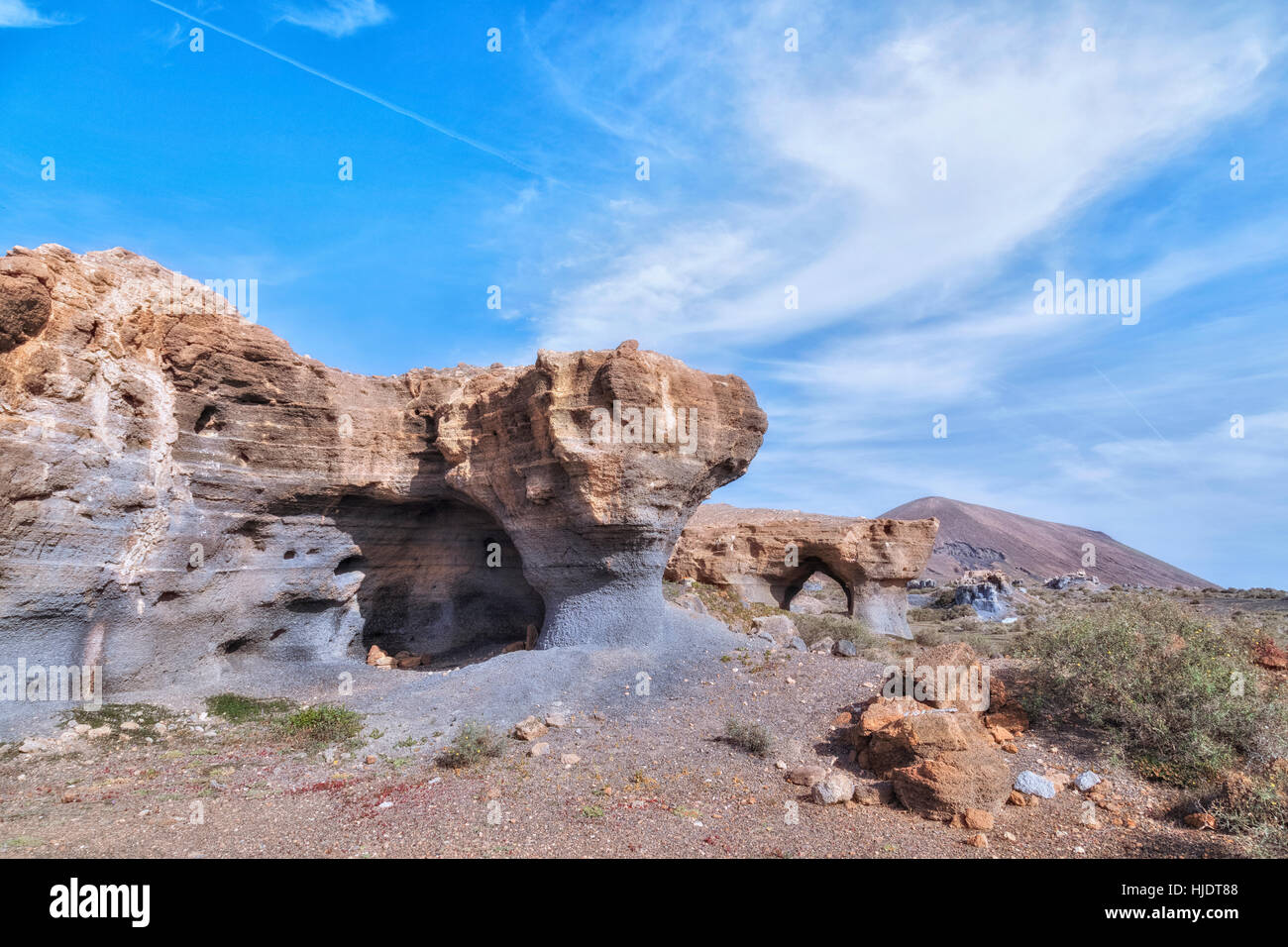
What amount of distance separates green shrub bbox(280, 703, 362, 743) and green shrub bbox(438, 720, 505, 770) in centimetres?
169

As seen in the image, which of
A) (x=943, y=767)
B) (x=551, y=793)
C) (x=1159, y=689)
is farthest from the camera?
(x=1159, y=689)

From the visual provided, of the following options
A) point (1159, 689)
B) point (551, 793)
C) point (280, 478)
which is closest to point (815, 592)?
point (1159, 689)

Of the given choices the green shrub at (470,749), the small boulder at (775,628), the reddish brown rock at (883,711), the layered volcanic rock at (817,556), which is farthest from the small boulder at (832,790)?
the layered volcanic rock at (817,556)

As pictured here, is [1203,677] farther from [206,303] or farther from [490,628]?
[206,303]

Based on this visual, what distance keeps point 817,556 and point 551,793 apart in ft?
55.2

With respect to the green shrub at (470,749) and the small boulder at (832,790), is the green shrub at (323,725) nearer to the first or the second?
the green shrub at (470,749)

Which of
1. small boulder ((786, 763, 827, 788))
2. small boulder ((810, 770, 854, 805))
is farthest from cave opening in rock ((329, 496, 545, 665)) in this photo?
small boulder ((810, 770, 854, 805))

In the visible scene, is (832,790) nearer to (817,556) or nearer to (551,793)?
(551,793)

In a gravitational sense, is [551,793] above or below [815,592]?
above

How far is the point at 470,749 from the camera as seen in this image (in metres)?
7.96

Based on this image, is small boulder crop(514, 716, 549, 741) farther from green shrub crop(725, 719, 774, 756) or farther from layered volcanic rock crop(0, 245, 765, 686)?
layered volcanic rock crop(0, 245, 765, 686)

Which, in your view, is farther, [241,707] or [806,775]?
[241,707]

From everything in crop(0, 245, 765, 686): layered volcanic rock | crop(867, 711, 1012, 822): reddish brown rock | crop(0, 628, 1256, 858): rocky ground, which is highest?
crop(0, 245, 765, 686): layered volcanic rock

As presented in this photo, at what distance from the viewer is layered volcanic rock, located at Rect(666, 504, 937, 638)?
20812mm
